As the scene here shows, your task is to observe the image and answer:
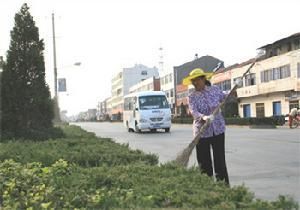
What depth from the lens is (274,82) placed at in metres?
62.8

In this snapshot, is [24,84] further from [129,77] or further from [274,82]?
[129,77]

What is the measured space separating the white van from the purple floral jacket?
2812 centimetres

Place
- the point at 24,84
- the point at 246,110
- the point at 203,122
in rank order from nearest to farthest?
the point at 203,122 < the point at 24,84 < the point at 246,110

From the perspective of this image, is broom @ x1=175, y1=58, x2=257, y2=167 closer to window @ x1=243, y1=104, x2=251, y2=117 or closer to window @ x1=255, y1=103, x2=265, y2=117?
window @ x1=255, y1=103, x2=265, y2=117

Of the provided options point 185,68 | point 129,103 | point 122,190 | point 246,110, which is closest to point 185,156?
point 122,190

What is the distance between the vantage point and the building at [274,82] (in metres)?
57.9

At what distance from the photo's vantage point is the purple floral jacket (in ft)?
26.9

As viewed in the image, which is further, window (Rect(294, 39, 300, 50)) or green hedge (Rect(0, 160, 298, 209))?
window (Rect(294, 39, 300, 50))

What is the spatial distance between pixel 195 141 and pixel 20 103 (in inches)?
427

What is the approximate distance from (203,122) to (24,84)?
439 inches

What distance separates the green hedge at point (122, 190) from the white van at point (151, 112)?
2899 cm

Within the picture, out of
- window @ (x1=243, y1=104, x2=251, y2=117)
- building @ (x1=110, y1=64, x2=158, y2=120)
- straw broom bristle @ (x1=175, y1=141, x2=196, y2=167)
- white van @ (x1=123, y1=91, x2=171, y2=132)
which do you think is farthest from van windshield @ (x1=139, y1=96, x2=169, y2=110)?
building @ (x1=110, y1=64, x2=158, y2=120)

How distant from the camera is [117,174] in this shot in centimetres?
716

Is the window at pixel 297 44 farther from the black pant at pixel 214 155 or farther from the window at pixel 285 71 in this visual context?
the black pant at pixel 214 155
